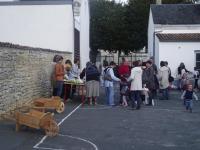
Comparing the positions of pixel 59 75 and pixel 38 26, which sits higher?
pixel 38 26

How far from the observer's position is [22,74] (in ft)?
55.7

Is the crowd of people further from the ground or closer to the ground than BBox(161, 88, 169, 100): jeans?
further from the ground

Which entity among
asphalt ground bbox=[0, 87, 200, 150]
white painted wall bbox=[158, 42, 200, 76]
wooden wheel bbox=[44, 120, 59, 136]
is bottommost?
asphalt ground bbox=[0, 87, 200, 150]

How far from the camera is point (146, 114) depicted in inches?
694

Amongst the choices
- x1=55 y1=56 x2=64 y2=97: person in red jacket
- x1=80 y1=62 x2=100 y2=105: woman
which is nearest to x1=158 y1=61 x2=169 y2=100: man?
x1=80 y1=62 x2=100 y2=105: woman

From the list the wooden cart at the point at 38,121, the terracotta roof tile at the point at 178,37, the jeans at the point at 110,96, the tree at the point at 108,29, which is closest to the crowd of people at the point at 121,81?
the jeans at the point at 110,96

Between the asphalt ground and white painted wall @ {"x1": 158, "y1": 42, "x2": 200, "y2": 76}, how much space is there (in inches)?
701

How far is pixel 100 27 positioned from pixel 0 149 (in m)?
47.2

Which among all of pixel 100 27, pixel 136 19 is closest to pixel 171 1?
pixel 136 19

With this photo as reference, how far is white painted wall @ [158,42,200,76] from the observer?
120 feet

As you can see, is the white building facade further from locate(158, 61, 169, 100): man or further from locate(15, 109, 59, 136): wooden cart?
locate(15, 109, 59, 136): wooden cart

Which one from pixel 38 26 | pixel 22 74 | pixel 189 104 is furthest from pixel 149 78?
pixel 38 26

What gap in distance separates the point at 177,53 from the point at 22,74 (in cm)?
2137

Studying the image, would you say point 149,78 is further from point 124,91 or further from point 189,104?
point 189,104
